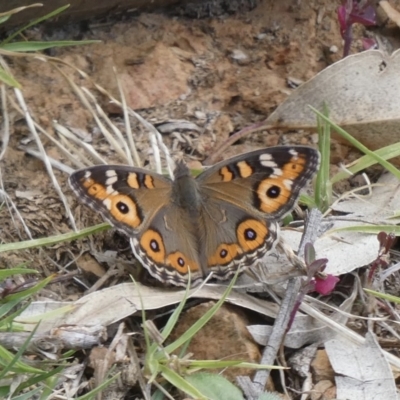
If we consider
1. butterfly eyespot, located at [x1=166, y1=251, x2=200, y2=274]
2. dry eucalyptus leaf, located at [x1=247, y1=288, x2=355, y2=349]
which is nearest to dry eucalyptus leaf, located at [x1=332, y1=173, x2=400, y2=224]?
dry eucalyptus leaf, located at [x1=247, y1=288, x2=355, y2=349]

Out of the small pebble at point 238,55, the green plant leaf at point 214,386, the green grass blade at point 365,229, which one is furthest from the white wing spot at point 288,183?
the small pebble at point 238,55

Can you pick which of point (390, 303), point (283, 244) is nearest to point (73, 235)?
point (283, 244)

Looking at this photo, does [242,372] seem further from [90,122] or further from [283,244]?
[90,122]

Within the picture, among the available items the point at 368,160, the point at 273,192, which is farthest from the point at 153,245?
the point at 368,160

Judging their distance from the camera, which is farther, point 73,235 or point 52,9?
point 52,9

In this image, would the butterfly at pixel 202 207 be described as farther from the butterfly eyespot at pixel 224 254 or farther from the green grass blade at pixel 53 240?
the green grass blade at pixel 53 240

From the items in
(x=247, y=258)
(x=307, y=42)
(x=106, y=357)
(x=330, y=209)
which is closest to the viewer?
(x=106, y=357)

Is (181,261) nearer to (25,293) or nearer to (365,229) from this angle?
(25,293)

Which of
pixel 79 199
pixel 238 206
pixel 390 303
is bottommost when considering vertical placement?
pixel 390 303

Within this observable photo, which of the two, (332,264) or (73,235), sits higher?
(73,235)
